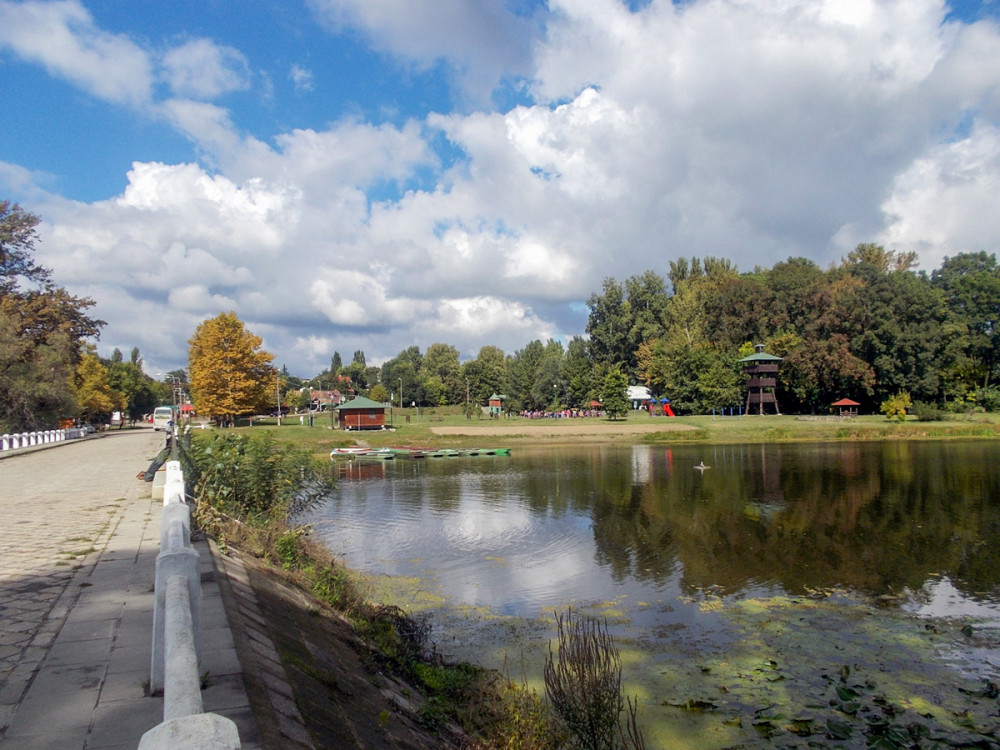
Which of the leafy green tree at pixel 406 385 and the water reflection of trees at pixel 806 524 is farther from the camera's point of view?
the leafy green tree at pixel 406 385

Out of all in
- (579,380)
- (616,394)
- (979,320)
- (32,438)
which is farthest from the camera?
(579,380)

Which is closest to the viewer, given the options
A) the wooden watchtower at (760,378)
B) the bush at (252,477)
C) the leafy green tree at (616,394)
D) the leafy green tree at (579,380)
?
the bush at (252,477)

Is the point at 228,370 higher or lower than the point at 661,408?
higher

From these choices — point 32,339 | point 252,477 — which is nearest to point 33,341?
point 32,339

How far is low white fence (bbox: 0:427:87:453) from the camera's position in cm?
2968

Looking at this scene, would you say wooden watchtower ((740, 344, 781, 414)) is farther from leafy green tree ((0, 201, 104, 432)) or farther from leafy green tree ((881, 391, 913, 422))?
leafy green tree ((0, 201, 104, 432))

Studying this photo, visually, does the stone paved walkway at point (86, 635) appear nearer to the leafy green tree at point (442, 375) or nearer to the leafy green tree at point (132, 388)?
the leafy green tree at point (132, 388)

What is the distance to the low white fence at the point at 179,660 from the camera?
6.00 ft

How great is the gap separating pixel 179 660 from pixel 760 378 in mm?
71402

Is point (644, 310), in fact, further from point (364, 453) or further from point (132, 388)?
point (132, 388)

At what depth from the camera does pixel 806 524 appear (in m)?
21.0

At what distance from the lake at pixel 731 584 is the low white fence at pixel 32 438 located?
1511 centimetres

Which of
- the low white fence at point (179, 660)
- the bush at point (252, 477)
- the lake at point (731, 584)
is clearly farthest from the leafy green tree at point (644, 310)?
the low white fence at point (179, 660)

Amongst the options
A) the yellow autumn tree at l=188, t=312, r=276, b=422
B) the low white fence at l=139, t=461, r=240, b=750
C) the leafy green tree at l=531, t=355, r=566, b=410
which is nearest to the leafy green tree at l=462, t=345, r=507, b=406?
the leafy green tree at l=531, t=355, r=566, b=410
